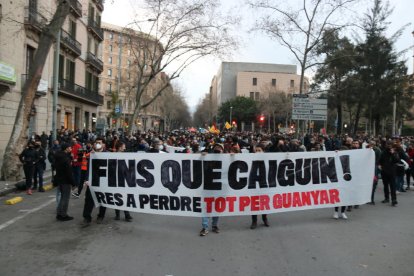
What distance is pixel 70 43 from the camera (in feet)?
113

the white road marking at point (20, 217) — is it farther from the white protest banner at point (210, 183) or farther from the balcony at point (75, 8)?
the balcony at point (75, 8)

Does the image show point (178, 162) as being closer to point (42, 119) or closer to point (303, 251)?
point (303, 251)

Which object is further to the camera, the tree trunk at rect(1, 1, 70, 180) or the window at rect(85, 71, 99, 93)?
the window at rect(85, 71, 99, 93)

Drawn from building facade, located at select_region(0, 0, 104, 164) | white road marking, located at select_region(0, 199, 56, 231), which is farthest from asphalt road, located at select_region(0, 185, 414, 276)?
building facade, located at select_region(0, 0, 104, 164)

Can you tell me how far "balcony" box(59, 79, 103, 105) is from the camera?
3381cm

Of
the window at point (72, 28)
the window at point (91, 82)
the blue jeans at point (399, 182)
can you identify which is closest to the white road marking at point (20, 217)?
the blue jeans at point (399, 182)

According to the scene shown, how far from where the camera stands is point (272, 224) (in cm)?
805

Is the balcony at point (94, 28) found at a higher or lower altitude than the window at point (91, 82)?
higher

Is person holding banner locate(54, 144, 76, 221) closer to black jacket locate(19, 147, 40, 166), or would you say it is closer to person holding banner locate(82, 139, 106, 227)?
person holding banner locate(82, 139, 106, 227)

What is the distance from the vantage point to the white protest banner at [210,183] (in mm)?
7617

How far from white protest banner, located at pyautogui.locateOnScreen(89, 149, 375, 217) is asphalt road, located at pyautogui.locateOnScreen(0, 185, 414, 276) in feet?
1.32

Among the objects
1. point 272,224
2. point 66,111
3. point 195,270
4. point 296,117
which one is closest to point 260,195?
point 272,224

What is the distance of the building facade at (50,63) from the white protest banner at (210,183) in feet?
27.4

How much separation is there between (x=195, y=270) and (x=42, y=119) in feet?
90.9
